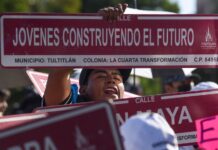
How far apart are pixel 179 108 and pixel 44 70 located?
70.8 feet

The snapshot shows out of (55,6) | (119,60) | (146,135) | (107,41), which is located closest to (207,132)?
(119,60)

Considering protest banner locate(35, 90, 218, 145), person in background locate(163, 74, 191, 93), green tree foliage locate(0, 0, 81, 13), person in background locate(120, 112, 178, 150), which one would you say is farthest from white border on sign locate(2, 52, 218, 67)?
green tree foliage locate(0, 0, 81, 13)

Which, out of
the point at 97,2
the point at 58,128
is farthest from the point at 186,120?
the point at 97,2

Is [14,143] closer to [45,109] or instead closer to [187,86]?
[45,109]

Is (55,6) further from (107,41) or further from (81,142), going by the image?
(81,142)

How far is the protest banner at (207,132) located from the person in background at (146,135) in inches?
58.1

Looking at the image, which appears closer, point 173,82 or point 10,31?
point 10,31

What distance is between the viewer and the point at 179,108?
5.86 m

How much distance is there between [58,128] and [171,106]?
1.89 metres

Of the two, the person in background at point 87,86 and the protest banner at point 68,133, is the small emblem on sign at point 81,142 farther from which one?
the person in background at point 87,86

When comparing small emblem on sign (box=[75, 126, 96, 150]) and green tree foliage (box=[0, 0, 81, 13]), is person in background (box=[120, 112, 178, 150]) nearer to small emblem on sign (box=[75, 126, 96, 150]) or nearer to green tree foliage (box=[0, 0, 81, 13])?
small emblem on sign (box=[75, 126, 96, 150])

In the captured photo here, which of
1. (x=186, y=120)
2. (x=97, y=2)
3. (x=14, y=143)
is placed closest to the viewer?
(x=14, y=143)

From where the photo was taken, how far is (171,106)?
19.2ft

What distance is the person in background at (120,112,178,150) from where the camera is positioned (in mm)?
4195
